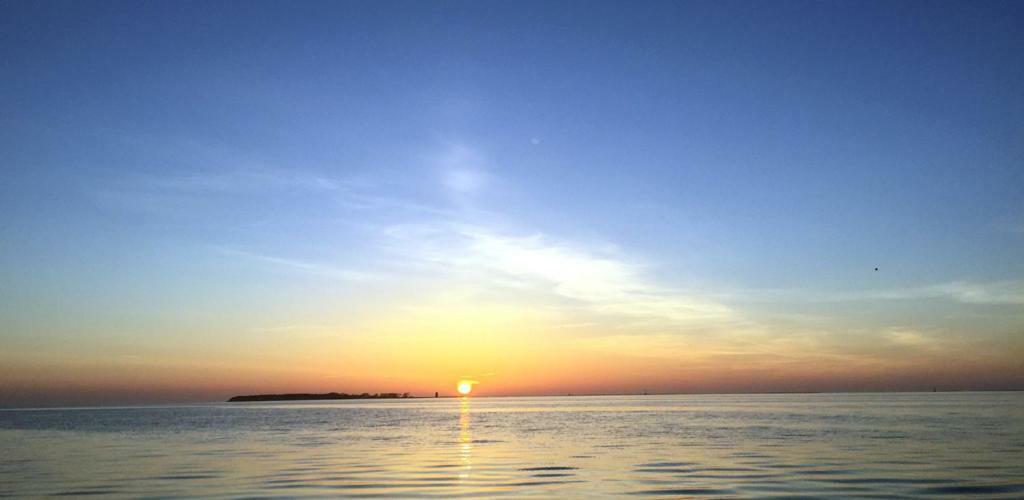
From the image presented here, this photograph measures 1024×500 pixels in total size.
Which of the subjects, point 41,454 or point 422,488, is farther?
point 41,454

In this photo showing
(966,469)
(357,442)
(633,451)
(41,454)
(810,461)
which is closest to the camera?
(966,469)

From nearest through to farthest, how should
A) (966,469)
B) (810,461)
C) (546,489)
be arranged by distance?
(546,489) → (966,469) → (810,461)

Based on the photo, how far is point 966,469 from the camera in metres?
30.1

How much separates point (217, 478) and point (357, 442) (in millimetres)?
21328

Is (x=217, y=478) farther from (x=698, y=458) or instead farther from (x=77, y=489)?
(x=698, y=458)

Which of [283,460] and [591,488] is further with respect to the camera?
[283,460]

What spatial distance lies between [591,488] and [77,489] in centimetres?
1972

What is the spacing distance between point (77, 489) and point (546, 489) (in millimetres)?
18139

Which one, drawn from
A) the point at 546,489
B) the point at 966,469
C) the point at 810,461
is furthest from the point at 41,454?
the point at 966,469

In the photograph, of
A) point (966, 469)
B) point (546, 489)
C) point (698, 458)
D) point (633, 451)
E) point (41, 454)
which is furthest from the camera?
point (41, 454)

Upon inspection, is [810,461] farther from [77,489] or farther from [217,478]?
[77,489]

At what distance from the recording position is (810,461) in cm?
3350

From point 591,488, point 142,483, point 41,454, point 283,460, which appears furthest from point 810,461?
point 41,454

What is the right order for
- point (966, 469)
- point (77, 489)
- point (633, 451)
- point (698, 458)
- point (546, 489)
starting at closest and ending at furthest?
point (546, 489) → point (77, 489) → point (966, 469) → point (698, 458) → point (633, 451)
